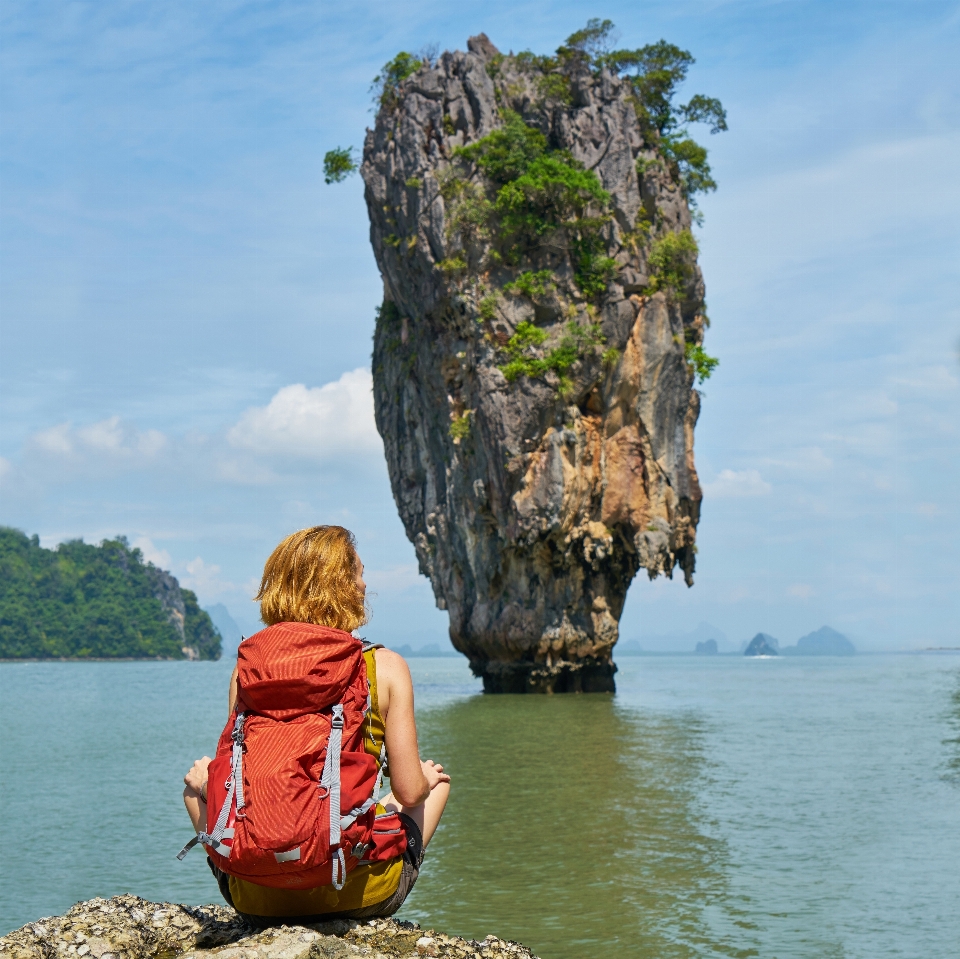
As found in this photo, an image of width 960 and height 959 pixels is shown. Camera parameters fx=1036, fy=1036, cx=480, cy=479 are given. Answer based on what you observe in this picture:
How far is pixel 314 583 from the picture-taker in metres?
2.97

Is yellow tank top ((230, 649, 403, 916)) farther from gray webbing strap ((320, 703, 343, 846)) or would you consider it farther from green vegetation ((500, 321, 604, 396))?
green vegetation ((500, 321, 604, 396))

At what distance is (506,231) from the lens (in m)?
27.2

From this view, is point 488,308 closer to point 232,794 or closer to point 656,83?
point 656,83

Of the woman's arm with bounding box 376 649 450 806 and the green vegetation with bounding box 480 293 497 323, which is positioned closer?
the woman's arm with bounding box 376 649 450 806

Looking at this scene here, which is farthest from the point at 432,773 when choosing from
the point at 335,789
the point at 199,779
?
the point at 199,779

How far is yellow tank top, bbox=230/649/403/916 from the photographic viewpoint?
294cm

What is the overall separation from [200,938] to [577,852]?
597 centimetres

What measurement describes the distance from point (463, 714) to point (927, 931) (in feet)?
53.2

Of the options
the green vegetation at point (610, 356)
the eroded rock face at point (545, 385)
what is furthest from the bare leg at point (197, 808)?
the green vegetation at point (610, 356)

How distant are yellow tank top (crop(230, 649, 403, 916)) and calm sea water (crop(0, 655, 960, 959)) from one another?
141 inches

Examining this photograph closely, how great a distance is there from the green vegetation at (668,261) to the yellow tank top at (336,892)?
2675 centimetres

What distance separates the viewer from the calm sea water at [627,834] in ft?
22.4

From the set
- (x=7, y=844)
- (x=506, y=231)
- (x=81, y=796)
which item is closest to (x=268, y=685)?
(x=7, y=844)

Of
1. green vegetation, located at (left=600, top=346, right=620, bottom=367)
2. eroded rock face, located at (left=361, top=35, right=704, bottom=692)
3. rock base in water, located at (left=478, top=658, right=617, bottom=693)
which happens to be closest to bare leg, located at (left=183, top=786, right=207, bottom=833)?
eroded rock face, located at (left=361, top=35, right=704, bottom=692)
